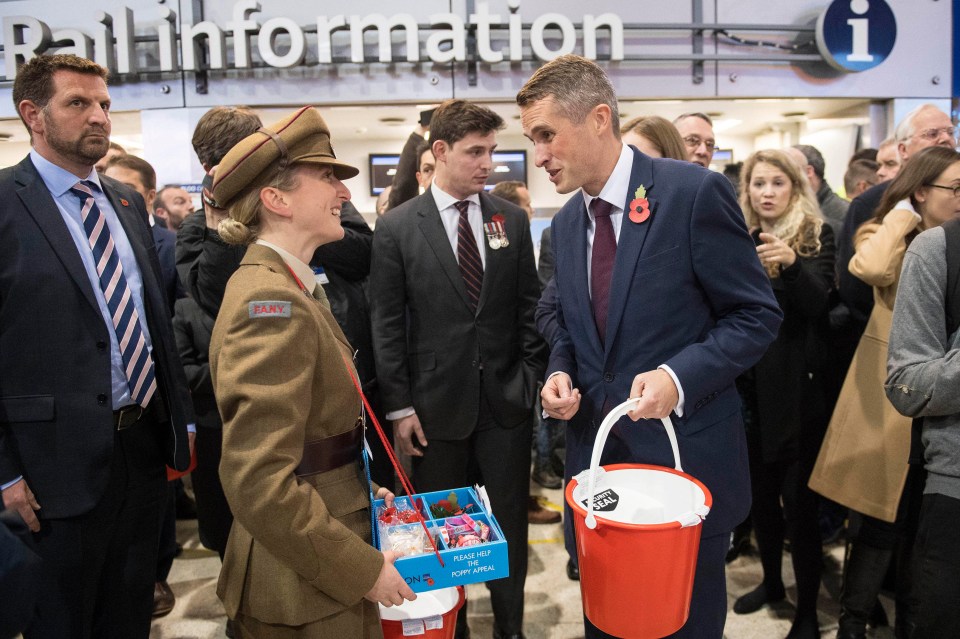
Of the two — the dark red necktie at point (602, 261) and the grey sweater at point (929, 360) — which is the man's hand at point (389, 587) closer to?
the dark red necktie at point (602, 261)

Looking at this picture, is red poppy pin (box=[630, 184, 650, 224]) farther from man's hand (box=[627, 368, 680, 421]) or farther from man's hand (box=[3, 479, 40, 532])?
man's hand (box=[3, 479, 40, 532])

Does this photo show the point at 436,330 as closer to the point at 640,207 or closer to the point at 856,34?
the point at 640,207

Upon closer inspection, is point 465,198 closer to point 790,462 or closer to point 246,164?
point 246,164

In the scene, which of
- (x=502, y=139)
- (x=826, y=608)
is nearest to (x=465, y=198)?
(x=826, y=608)

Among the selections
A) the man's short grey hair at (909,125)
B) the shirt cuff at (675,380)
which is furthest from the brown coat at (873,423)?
the shirt cuff at (675,380)

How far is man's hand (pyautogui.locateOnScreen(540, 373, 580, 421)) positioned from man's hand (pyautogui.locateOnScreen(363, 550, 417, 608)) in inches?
23.2

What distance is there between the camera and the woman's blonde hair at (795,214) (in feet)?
9.91

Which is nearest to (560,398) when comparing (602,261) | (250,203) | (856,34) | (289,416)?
(602,261)

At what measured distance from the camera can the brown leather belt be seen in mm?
1524

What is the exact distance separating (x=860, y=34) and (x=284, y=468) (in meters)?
7.79

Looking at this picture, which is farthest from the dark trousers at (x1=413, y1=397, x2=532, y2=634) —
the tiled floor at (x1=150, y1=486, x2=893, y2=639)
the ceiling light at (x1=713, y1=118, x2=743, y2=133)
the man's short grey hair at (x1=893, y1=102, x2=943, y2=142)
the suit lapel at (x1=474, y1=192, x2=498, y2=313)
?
the ceiling light at (x1=713, y1=118, x2=743, y2=133)

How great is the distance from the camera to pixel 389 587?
1520 mm

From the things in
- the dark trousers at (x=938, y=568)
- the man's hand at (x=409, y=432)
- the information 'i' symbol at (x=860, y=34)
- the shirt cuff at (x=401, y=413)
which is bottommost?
the dark trousers at (x=938, y=568)

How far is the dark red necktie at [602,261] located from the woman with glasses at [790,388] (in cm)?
105
